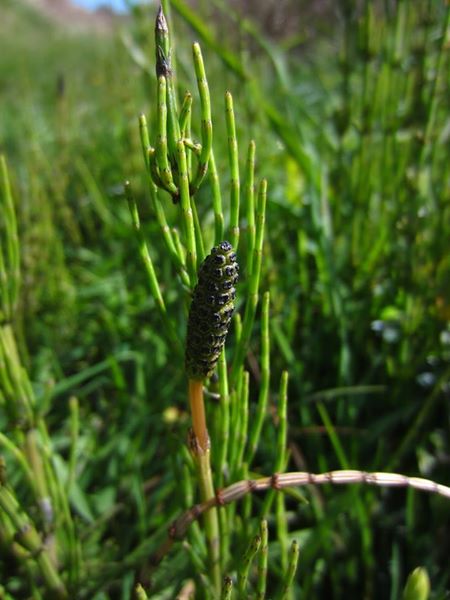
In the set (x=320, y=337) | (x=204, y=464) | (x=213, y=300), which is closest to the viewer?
(x=213, y=300)

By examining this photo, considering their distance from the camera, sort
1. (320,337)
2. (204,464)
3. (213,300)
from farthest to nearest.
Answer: (320,337)
(204,464)
(213,300)

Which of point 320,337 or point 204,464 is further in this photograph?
point 320,337

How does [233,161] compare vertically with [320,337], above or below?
above

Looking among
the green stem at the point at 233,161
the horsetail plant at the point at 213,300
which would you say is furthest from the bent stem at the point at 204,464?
the green stem at the point at 233,161

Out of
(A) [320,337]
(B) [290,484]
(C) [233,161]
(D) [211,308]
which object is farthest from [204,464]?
(A) [320,337]

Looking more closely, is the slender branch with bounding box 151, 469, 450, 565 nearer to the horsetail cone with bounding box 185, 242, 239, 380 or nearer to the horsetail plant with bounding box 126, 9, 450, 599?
the horsetail plant with bounding box 126, 9, 450, 599

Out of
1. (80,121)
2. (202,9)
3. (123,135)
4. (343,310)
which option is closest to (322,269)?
(343,310)

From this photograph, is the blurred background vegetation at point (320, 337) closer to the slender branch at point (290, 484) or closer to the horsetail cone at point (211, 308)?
the slender branch at point (290, 484)

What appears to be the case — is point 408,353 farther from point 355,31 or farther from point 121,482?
point 355,31

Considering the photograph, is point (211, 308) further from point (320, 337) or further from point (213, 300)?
point (320, 337)
